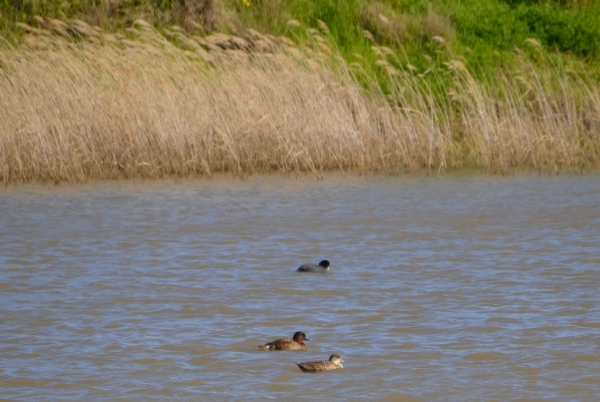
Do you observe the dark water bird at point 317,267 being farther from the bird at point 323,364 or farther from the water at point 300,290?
the bird at point 323,364

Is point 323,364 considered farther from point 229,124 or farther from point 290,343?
point 229,124

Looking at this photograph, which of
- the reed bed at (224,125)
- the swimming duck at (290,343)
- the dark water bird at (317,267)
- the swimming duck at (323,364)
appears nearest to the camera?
the swimming duck at (323,364)

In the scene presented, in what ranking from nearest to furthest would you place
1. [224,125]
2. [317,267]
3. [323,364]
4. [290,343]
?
[323,364] < [290,343] < [317,267] < [224,125]

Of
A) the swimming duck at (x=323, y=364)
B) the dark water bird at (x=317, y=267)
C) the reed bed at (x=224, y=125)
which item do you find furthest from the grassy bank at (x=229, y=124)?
the swimming duck at (x=323, y=364)

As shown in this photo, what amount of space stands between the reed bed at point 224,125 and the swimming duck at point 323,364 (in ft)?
23.3

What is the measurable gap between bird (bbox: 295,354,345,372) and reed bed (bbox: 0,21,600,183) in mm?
7102

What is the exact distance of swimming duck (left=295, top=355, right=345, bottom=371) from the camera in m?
5.21

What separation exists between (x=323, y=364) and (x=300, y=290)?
202 centimetres

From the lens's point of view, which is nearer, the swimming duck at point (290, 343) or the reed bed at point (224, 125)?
the swimming duck at point (290, 343)

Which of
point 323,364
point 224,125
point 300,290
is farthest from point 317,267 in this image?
point 224,125

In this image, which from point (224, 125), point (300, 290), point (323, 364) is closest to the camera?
point (323, 364)

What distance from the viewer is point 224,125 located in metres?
12.2

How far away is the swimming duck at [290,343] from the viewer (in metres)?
5.55

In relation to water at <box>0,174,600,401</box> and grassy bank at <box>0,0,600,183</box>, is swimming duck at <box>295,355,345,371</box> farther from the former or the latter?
grassy bank at <box>0,0,600,183</box>
